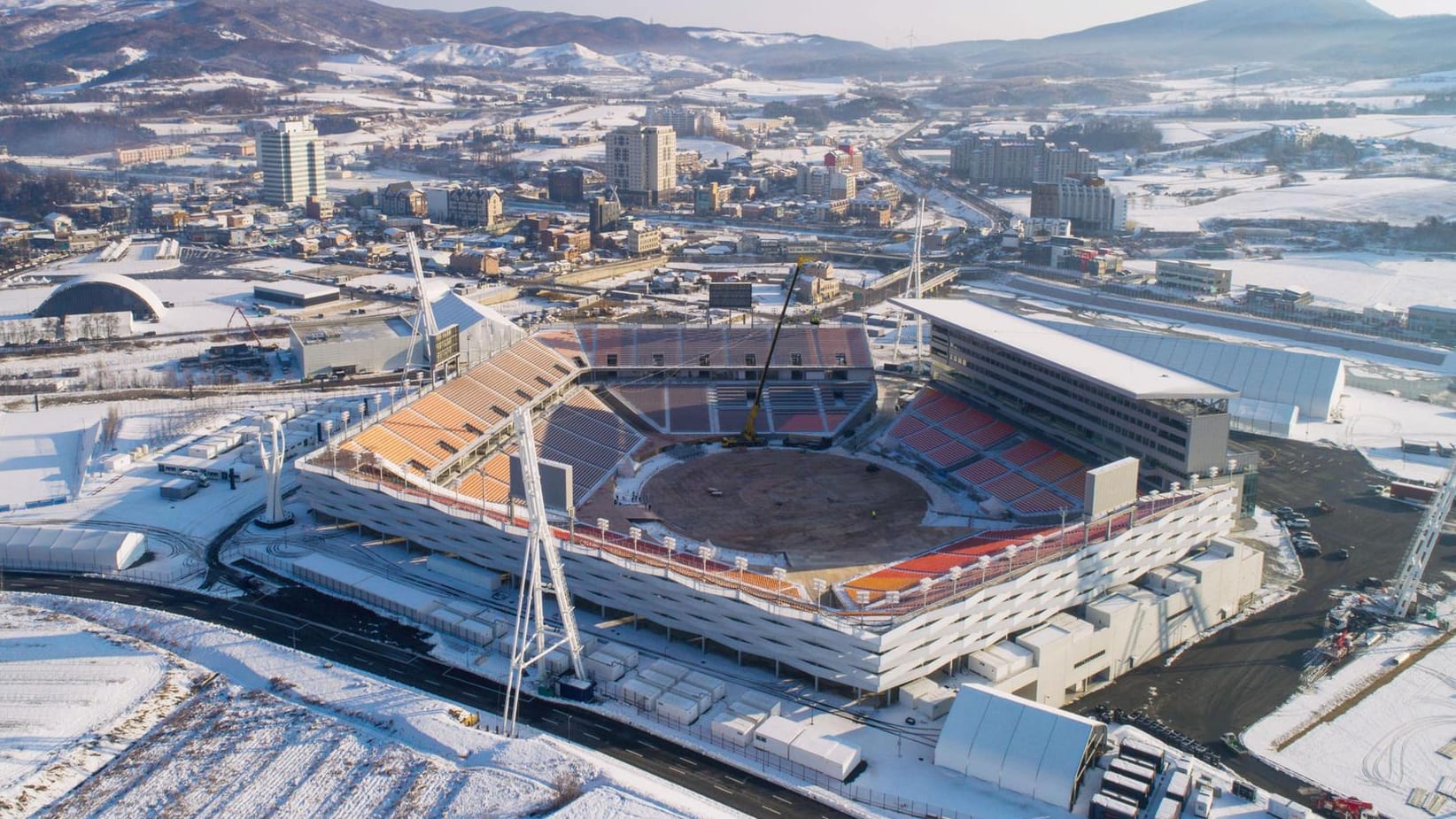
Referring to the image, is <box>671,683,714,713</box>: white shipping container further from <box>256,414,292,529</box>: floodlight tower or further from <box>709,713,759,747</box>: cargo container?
<box>256,414,292,529</box>: floodlight tower

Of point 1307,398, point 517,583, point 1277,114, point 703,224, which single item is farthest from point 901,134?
point 517,583

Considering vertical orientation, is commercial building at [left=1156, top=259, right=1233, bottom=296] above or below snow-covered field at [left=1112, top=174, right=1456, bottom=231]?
below

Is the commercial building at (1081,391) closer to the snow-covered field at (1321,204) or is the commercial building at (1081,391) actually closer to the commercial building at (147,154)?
the snow-covered field at (1321,204)

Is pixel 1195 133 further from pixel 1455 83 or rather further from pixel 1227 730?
pixel 1227 730

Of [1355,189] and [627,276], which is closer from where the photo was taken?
[627,276]

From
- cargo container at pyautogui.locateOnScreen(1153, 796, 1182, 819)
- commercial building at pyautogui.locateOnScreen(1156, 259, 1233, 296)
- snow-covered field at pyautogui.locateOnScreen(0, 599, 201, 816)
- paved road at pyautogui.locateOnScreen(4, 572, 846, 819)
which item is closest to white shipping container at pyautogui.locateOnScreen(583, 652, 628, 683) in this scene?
paved road at pyautogui.locateOnScreen(4, 572, 846, 819)

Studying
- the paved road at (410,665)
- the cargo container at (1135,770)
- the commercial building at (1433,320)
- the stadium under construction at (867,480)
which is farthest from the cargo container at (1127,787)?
the commercial building at (1433,320)
